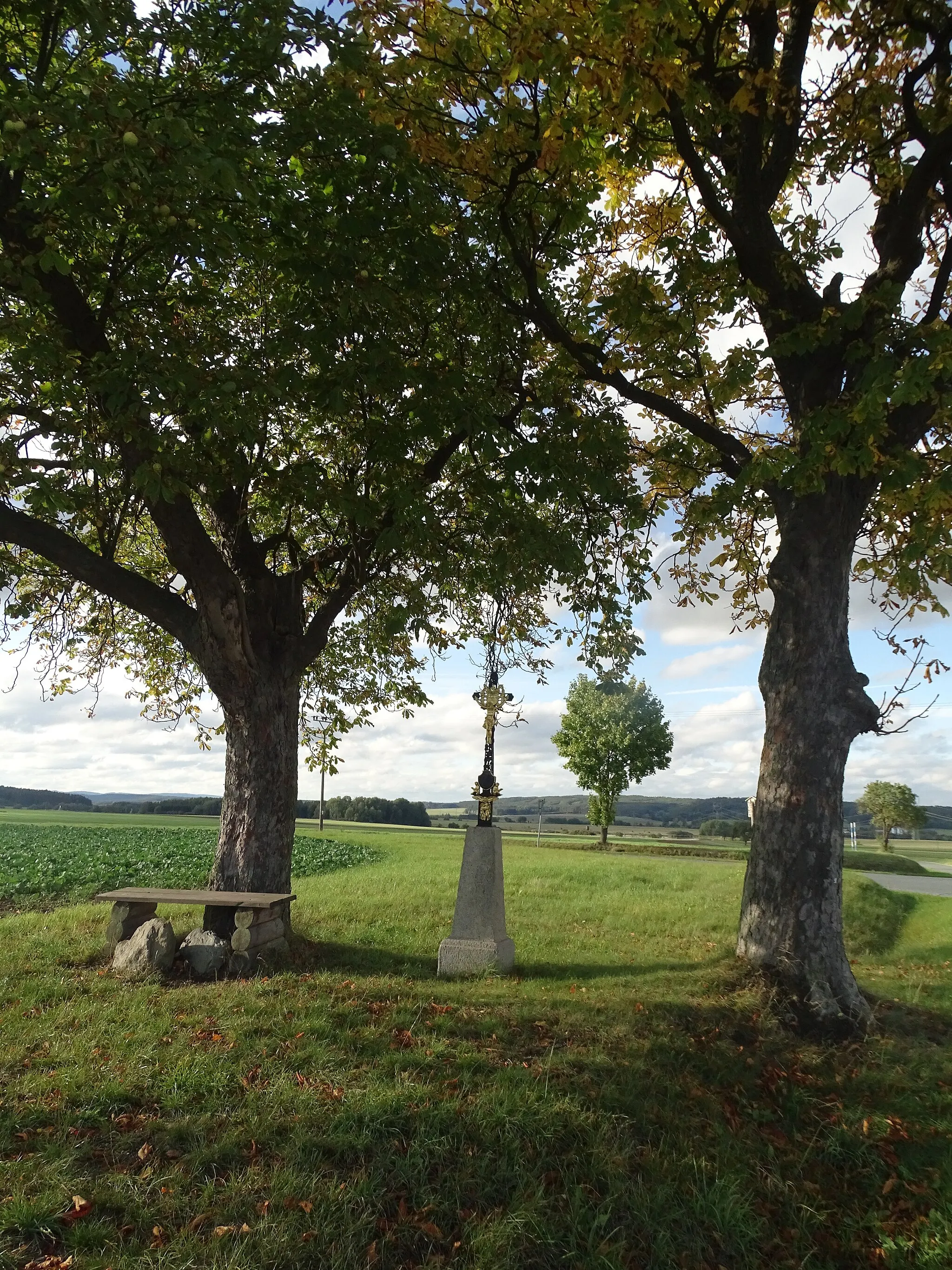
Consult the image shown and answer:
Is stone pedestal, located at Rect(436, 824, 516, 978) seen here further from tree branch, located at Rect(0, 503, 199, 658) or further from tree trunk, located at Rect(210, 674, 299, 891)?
tree branch, located at Rect(0, 503, 199, 658)

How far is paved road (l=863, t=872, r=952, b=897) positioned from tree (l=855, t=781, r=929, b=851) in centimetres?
2690

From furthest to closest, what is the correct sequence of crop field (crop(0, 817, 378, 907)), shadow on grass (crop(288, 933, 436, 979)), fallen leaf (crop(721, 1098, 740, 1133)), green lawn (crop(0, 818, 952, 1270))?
crop field (crop(0, 817, 378, 907)), shadow on grass (crop(288, 933, 436, 979)), fallen leaf (crop(721, 1098, 740, 1133)), green lawn (crop(0, 818, 952, 1270))

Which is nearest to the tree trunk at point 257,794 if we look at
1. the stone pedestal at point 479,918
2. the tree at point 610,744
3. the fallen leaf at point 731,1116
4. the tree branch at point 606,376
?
the stone pedestal at point 479,918

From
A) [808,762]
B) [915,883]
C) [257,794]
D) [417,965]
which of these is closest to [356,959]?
[417,965]

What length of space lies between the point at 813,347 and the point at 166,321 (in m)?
6.99

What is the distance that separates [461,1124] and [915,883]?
24.8m

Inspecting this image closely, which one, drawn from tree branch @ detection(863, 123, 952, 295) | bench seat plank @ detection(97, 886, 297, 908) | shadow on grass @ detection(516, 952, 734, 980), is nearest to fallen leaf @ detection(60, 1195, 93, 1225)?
bench seat plank @ detection(97, 886, 297, 908)

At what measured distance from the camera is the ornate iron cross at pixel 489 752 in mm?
10391

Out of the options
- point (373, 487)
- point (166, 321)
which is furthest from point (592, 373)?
point (166, 321)

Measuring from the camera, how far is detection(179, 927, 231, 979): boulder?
8969 mm

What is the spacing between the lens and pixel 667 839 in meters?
49.4

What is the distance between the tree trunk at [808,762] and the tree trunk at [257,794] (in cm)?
557

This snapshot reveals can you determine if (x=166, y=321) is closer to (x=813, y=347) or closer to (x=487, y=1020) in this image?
(x=813, y=347)

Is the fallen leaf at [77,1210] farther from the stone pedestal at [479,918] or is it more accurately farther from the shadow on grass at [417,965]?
the stone pedestal at [479,918]
